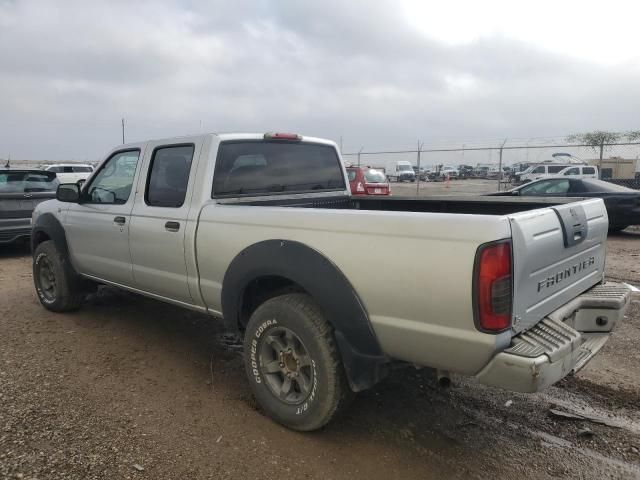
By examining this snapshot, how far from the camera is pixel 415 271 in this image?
2.41 meters

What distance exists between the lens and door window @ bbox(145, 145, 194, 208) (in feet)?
12.7

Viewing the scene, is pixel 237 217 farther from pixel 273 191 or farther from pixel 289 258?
pixel 273 191

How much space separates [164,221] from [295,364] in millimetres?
1575

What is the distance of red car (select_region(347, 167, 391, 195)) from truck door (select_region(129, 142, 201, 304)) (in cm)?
1112

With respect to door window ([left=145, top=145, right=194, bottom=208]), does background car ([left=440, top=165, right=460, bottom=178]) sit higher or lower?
lower

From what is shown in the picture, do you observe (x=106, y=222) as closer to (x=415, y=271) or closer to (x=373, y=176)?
Result: (x=415, y=271)

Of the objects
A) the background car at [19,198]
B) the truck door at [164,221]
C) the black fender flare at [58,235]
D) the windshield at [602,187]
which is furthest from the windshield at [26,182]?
the windshield at [602,187]

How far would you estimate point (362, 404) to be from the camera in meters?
3.52

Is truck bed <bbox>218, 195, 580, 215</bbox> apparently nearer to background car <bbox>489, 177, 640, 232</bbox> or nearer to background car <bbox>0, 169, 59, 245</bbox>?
background car <bbox>489, 177, 640, 232</bbox>

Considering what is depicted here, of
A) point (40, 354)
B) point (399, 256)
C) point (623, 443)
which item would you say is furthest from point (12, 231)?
point (623, 443)

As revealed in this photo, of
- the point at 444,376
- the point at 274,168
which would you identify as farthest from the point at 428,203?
the point at 444,376

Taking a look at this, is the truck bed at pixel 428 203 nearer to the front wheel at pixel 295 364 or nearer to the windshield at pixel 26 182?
the front wheel at pixel 295 364

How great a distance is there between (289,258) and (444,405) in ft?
5.15

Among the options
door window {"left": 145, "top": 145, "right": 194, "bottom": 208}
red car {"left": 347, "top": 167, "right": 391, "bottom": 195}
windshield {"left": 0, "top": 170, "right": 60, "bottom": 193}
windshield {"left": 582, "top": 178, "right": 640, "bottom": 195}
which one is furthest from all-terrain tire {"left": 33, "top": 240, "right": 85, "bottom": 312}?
red car {"left": 347, "top": 167, "right": 391, "bottom": 195}
